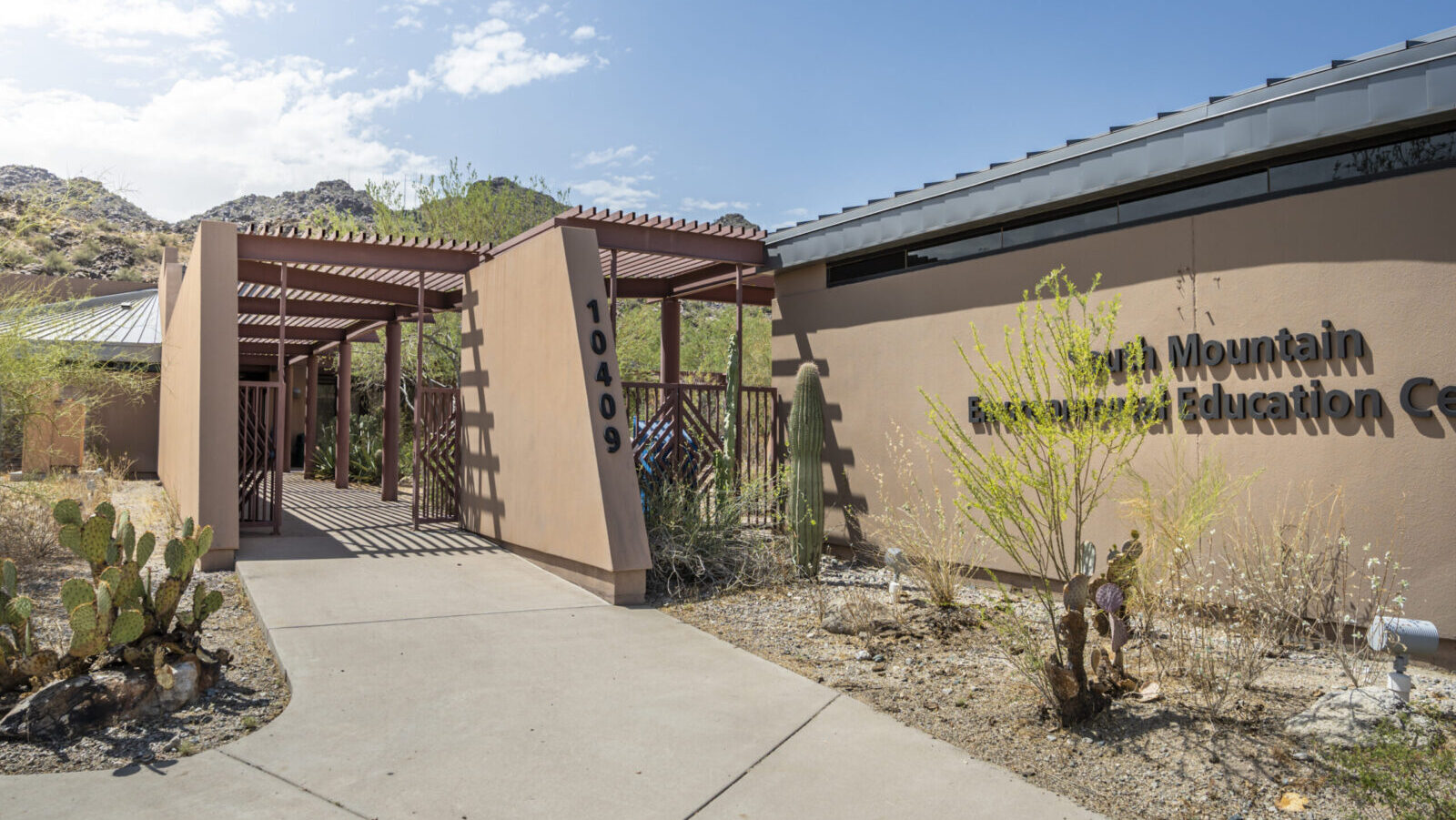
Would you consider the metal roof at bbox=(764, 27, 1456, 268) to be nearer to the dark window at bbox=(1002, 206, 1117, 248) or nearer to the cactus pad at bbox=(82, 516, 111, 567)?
the dark window at bbox=(1002, 206, 1117, 248)

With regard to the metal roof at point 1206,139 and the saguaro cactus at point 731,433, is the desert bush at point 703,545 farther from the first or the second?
the metal roof at point 1206,139

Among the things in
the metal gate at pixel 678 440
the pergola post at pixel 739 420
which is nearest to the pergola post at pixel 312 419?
→ the metal gate at pixel 678 440

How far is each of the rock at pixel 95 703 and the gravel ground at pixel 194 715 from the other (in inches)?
2.3

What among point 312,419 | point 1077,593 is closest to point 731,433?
point 1077,593

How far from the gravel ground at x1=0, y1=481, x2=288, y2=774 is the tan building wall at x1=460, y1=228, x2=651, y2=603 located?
8.57ft

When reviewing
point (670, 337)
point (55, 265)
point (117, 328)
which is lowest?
point (670, 337)

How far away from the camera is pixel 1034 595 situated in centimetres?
809

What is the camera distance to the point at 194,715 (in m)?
4.80

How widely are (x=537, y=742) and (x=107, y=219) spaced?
5113 centimetres

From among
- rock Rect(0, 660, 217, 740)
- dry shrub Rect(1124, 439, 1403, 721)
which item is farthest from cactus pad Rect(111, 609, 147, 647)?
dry shrub Rect(1124, 439, 1403, 721)

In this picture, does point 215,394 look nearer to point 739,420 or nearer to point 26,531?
point 26,531

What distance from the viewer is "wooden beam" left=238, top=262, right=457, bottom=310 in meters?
11.2

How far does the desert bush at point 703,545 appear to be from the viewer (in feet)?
27.1

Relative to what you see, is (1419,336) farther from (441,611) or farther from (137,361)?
(137,361)
